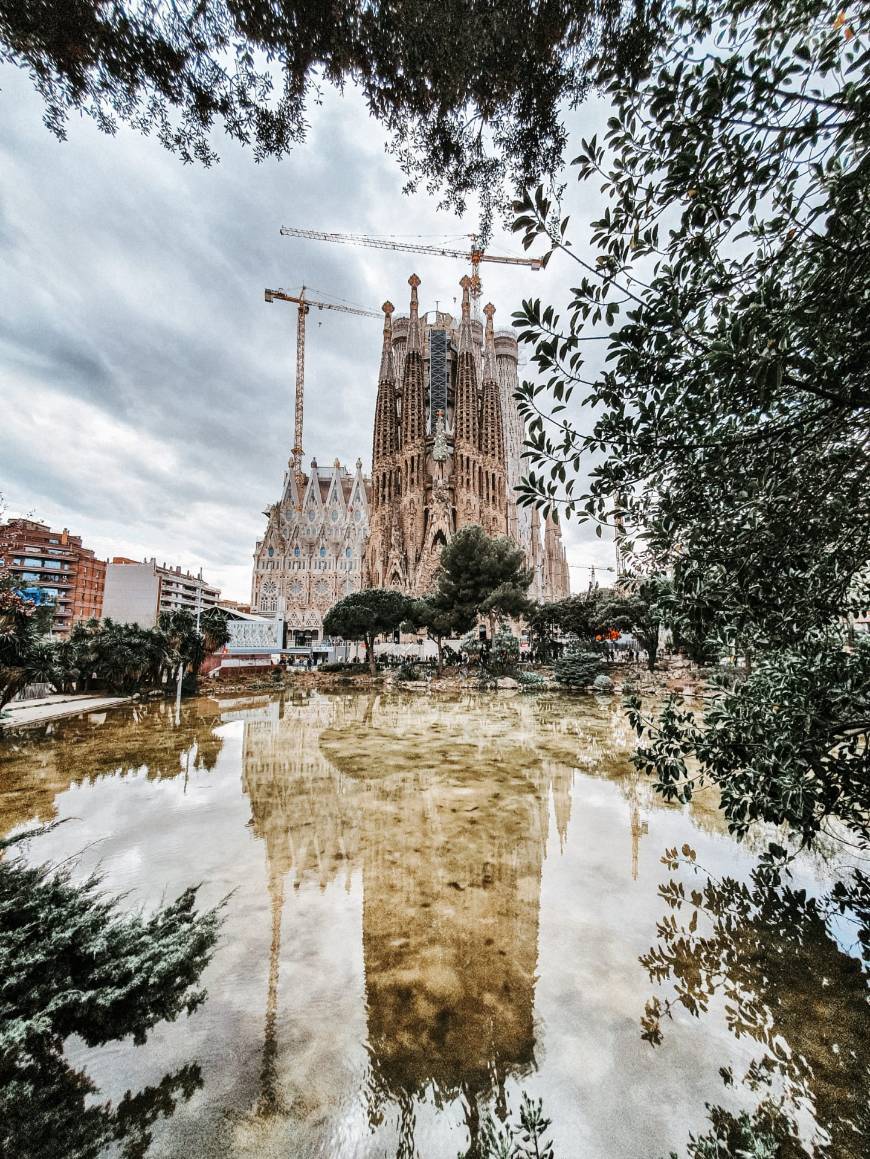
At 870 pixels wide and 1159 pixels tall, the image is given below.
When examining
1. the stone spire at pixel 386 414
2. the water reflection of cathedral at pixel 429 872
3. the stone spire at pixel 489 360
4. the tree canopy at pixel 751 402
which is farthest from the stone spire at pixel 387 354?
the tree canopy at pixel 751 402

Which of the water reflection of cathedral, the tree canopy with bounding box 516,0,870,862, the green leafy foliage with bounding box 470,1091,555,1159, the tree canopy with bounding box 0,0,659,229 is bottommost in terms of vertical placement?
the water reflection of cathedral

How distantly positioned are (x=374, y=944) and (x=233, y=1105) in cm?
147

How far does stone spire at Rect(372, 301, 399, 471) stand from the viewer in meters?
52.6

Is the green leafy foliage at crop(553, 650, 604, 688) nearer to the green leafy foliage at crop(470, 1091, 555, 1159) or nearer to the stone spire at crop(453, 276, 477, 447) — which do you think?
the green leafy foliage at crop(470, 1091, 555, 1159)

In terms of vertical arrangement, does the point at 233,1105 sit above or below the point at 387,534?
below

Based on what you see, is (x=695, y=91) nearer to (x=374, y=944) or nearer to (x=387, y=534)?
(x=374, y=944)

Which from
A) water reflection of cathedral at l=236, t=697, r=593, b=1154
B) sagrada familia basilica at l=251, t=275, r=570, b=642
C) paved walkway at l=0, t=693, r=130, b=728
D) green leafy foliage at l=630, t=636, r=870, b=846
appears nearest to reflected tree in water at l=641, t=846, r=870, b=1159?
water reflection of cathedral at l=236, t=697, r=593, b=1154

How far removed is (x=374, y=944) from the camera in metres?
3.62

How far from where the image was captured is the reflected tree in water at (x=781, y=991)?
2.22m

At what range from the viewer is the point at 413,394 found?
51.2 metres

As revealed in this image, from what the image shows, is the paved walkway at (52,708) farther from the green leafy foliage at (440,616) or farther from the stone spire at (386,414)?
the stone spire at (386,414)

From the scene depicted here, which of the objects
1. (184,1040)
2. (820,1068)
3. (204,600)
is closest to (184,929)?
(184,1040)

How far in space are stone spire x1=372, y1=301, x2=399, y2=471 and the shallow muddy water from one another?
157 feet

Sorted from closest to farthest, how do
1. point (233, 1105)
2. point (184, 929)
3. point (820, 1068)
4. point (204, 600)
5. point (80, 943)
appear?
point (233, 1105) → point (820, 1068) → point (80, 943) → point (184, 929) → point (204, 600)
